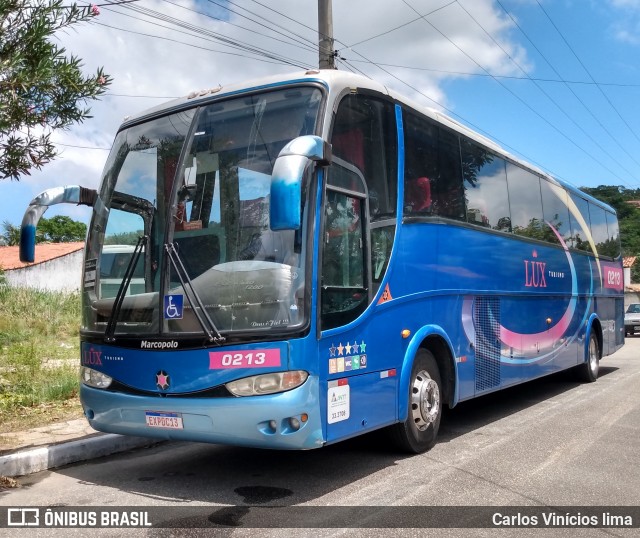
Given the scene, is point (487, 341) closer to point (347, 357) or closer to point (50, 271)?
Result: point (347, 357)

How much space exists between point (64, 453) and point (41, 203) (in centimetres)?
245

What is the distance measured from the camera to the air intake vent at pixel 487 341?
8.48 metres

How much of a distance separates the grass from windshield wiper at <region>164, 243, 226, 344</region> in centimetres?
376

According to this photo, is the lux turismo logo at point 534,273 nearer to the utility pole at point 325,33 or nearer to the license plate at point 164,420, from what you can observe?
the utility pole at point 325,33

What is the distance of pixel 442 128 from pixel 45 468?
5.53 meters

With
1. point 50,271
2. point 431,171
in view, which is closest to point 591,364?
point 431,171

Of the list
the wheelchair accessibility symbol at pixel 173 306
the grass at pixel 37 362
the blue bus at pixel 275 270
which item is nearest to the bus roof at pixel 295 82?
the blue bus at pixel 275 270

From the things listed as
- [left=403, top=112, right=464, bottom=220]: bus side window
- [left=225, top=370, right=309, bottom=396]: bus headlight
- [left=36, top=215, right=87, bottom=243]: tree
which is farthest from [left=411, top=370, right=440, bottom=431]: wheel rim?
[left=36, top=215, right=87, bottom=243]: tree

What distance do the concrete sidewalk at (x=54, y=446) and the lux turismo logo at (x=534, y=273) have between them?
5770mm

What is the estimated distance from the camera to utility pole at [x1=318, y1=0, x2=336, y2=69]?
12.6m

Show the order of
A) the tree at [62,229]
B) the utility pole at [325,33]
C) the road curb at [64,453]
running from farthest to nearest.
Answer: the tree at [62,229], the utility pole at [325,33], the road curb at [64,453]

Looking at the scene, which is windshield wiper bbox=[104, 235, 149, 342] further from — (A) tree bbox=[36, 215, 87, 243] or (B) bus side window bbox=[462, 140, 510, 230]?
(A) tree bbox=[36, 215, 87, 243]

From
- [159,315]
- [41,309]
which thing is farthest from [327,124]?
[41,309]

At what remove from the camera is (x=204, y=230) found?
5.76 meters
